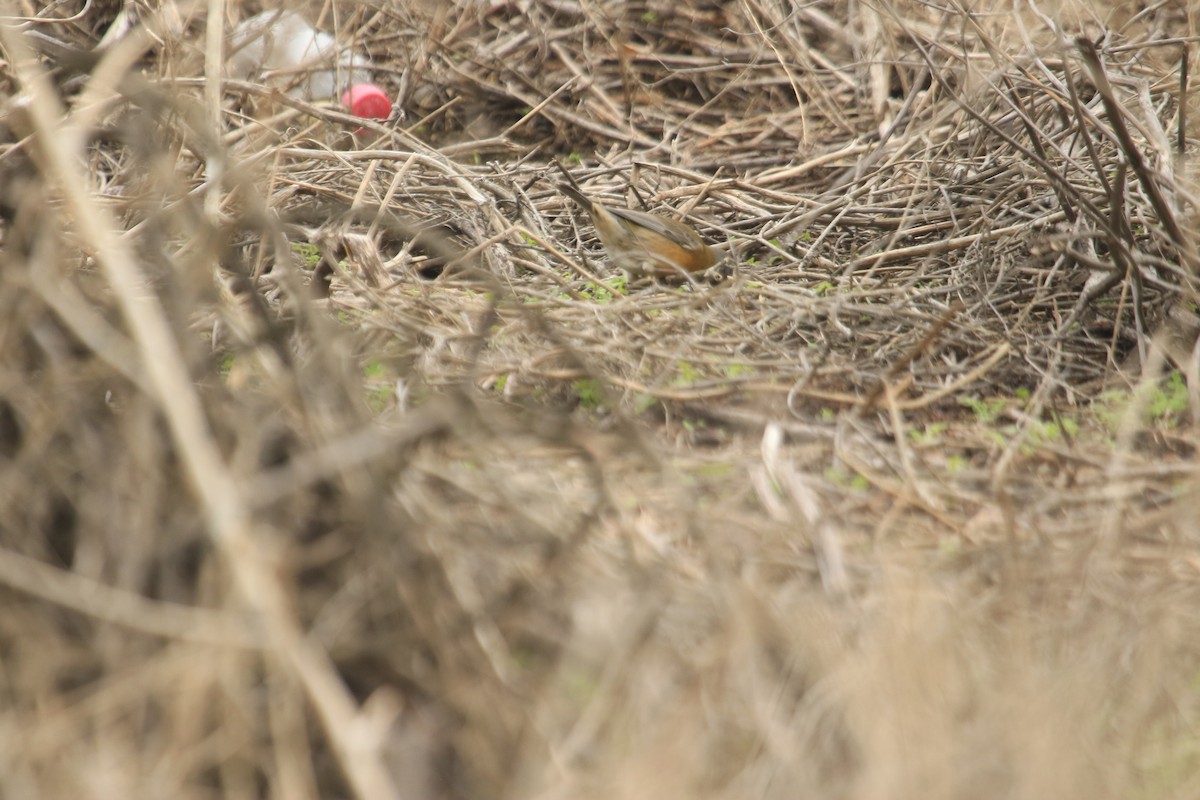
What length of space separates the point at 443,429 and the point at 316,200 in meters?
3.26

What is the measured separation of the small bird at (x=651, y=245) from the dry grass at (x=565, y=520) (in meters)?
0.66

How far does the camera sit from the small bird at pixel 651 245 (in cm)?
486

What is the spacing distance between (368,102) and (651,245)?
7.01 feet

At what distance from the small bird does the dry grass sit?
26.0 inches

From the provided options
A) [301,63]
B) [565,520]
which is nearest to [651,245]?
[301,63]

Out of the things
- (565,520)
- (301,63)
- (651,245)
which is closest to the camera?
(565,520)

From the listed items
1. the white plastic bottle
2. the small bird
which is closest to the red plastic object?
the white plastic bottle

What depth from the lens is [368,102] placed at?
19.9 feet

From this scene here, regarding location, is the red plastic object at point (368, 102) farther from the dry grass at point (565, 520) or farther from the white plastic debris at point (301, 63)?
the dry grass at point (565, 520)

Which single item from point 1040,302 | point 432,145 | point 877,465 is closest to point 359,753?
point 877,465

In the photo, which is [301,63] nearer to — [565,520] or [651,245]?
[651,245]

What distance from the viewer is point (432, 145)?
645 centimetres

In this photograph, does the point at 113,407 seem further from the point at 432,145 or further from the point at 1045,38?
the point at 1045,38

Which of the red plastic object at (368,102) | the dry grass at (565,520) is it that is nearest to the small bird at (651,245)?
the dry grass at (565,520)
